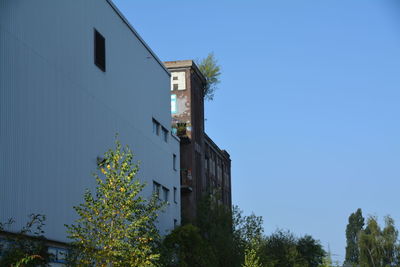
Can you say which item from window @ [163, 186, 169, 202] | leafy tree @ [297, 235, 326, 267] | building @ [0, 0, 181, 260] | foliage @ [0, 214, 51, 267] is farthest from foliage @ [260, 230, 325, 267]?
foliage @ [0, 214, 51, 267]

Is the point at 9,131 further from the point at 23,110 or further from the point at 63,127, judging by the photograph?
the point at 63,127

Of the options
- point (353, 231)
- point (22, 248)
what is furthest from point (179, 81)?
point (353, 231)

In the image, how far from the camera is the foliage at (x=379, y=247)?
287 ft

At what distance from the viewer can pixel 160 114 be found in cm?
4894

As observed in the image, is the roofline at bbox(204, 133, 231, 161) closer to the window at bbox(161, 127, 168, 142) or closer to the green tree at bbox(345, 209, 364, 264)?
the window at bbox(161, 127, 168, 142)

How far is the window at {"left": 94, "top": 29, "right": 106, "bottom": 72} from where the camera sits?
36500 mm

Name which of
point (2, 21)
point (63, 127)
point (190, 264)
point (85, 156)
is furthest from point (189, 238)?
point (2, 21)

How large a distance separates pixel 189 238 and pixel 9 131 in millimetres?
17834

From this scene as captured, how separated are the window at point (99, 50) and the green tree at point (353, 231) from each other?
82.0 metres

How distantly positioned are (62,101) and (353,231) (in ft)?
290

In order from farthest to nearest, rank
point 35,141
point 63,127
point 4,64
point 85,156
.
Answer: point 85,156 < point 63,127 < point 35,141 < point 4,64

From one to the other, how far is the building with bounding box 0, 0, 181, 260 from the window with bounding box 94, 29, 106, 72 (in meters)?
0.06

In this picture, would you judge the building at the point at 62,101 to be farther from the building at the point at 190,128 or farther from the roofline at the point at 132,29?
the building at the point at 190,128

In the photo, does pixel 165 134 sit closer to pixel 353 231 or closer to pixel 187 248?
pixel 187 248
